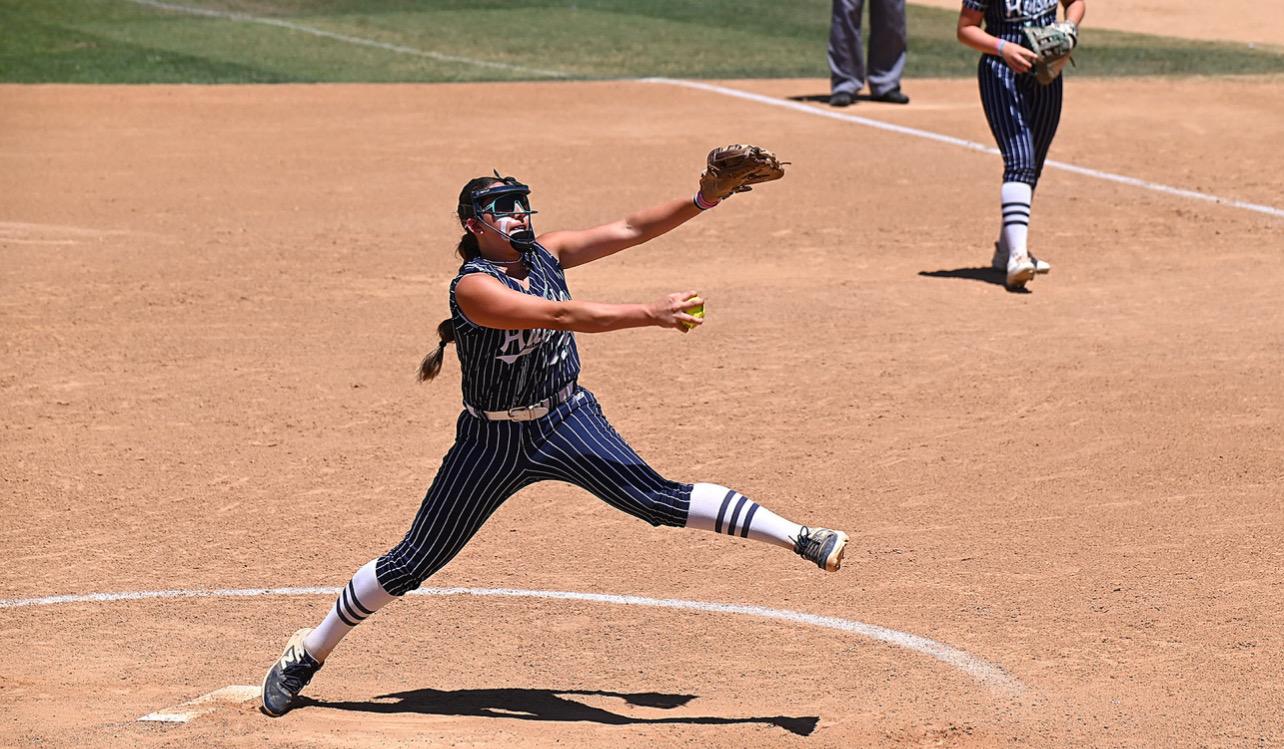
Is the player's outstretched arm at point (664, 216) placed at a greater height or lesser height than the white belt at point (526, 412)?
greater

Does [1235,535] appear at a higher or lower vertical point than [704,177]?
lower

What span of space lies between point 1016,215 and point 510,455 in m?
6.12

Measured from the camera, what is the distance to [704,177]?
6.12 m

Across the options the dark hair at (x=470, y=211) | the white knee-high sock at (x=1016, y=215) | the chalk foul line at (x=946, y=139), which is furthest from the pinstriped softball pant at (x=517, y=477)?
the chalk foul line at (x=946, y=139)

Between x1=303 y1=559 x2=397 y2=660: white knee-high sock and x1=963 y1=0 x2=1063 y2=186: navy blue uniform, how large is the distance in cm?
638

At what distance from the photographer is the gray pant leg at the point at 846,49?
1778 centimetres

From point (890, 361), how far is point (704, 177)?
3.88 metres

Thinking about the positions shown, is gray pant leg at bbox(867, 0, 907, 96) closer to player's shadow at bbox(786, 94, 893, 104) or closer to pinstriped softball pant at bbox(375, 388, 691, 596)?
player's shadow at bbox(786, 94, 893, 104)

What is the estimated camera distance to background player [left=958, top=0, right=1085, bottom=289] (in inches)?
436

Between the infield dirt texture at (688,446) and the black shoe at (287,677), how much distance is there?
3.0 inches

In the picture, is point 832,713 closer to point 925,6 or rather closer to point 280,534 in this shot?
point 280,534

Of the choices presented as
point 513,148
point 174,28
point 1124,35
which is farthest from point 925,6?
point 513,148

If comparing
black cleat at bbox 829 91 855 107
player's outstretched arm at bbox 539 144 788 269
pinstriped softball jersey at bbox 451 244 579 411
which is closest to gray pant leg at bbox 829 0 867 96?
black cleat at bbox 829 91 855 107

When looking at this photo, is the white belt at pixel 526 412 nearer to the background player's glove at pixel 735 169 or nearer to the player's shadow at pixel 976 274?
the background player's glove at pixel 735 169
